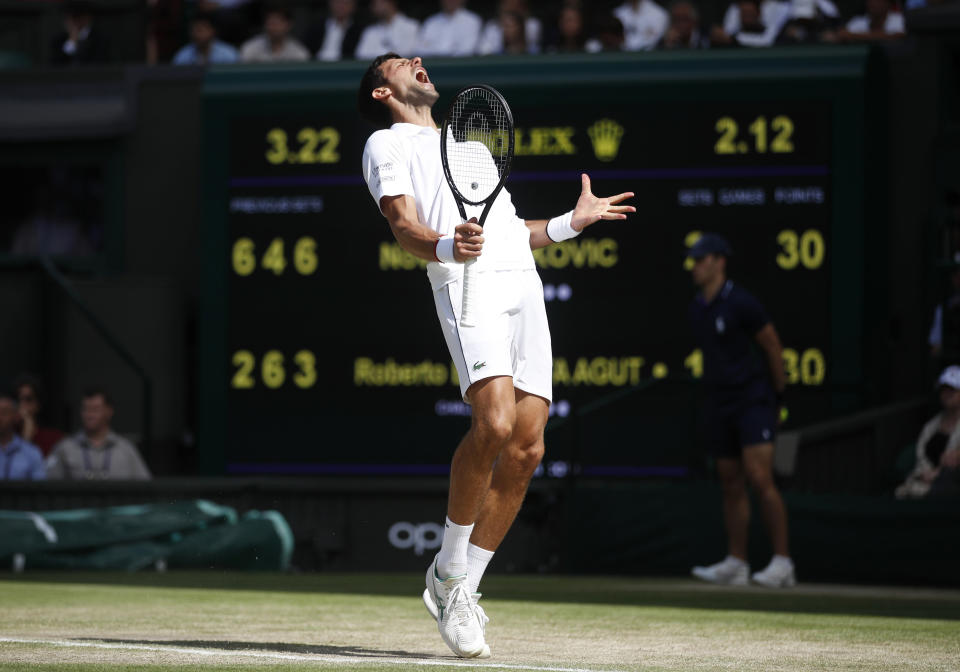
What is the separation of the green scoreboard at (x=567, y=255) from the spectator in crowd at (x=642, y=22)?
1425 millimetres

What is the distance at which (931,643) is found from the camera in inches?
241

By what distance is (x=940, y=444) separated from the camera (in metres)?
10.3

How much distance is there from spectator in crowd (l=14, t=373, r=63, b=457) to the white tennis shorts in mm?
6721

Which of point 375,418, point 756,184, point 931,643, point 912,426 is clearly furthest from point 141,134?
point 931,643

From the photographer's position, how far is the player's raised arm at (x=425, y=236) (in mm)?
5281

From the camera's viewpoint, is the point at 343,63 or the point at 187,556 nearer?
the point at 187,556

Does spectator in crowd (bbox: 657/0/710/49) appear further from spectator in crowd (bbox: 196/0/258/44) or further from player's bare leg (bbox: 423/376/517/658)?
player's bare leg (bbox: 423/376/517/658)

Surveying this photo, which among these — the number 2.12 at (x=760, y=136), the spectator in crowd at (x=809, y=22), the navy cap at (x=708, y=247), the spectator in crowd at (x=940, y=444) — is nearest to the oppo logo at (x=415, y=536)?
the navy cap at (x=708, y=247)

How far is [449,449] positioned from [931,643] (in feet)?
19.5

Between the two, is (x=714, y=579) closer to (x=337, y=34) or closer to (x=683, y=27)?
(x=683, y=27)

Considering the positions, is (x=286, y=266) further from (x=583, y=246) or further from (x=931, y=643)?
(x=931, y=643)

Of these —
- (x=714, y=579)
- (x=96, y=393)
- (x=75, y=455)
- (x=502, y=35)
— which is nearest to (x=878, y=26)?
(x=502, y=35)

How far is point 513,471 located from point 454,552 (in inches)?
13.3

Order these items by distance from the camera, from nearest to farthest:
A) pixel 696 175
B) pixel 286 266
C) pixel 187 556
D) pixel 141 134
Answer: pixel 187 556 < pixel 696 175 < pixel 286 266 < pixel 141 134
